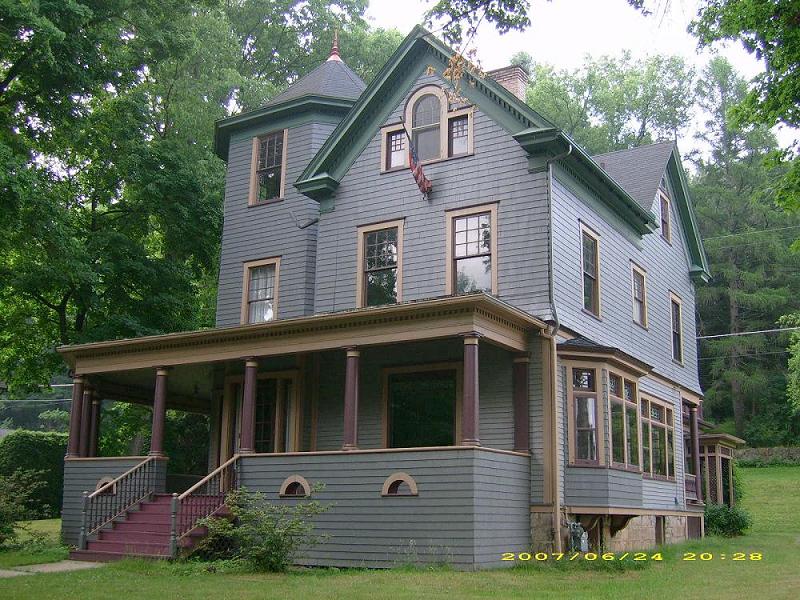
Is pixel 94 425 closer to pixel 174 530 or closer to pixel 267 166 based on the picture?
pixel 174 530

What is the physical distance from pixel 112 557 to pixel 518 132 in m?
11.0

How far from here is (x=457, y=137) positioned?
1845 cm

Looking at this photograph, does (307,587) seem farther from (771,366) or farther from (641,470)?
(771,366)

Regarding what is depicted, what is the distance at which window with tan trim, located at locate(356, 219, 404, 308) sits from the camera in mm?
18516

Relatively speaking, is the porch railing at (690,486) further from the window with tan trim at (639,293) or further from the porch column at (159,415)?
the porch column at (159,415)

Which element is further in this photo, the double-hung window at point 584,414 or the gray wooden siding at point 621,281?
the gray wooden siding at point 621,281

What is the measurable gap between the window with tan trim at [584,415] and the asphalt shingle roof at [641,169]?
6.89 metres

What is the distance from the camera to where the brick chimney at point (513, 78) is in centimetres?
2017

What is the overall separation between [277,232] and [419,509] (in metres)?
9.01

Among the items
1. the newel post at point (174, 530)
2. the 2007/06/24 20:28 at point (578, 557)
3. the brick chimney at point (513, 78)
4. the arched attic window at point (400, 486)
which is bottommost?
the 2007/06/24 20:28 at point (578, 557)

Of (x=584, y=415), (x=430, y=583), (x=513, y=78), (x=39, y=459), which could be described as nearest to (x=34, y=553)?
(x=430, y=583)

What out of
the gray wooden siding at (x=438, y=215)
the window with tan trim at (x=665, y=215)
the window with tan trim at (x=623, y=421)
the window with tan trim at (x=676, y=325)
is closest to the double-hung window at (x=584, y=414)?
the window with tan trim at (x=623, y=421)

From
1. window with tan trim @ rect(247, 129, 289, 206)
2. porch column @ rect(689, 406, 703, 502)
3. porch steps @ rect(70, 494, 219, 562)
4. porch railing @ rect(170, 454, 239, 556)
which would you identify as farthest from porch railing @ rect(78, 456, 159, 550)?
porch column @ rect(689, 406, 703, 502)

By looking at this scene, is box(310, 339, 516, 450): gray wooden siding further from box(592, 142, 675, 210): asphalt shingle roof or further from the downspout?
box(592, 142, 675, 210): asphalt shingle roof
